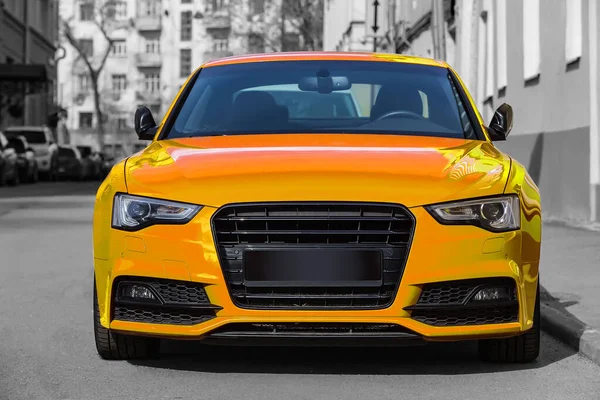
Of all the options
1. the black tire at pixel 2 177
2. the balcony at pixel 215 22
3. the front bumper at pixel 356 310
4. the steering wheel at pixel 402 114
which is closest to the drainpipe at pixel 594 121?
the steering wheel at pixel 402 114

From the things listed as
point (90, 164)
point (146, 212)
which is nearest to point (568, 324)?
point (146, 212)

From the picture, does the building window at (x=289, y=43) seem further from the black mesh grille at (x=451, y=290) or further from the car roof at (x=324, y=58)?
the black mesh grille at (x=451, y=290)

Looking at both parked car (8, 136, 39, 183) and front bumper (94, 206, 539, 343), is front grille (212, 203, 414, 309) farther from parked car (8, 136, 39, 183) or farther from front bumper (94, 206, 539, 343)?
parked car (8, 136, 39, 183)

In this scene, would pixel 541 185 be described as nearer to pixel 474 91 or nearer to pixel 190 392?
pixel 474 91

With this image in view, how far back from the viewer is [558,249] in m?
12.9

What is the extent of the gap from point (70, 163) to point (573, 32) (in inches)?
1474

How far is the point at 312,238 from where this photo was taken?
231 inches

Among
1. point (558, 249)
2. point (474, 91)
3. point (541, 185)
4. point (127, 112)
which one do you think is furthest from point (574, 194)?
point (127, 112)

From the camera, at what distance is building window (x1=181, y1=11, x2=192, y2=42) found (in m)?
110

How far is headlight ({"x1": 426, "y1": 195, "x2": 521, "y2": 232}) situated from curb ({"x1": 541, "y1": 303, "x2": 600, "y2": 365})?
43.9 inches

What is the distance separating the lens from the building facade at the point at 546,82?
1647cm

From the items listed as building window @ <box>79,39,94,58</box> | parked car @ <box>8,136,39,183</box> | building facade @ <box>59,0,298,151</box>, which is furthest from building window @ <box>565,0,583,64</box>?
building window @ <box>79,39,94,58</box>

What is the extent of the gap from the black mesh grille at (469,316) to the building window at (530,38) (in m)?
15.0

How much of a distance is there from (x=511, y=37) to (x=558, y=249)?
1016 cm
